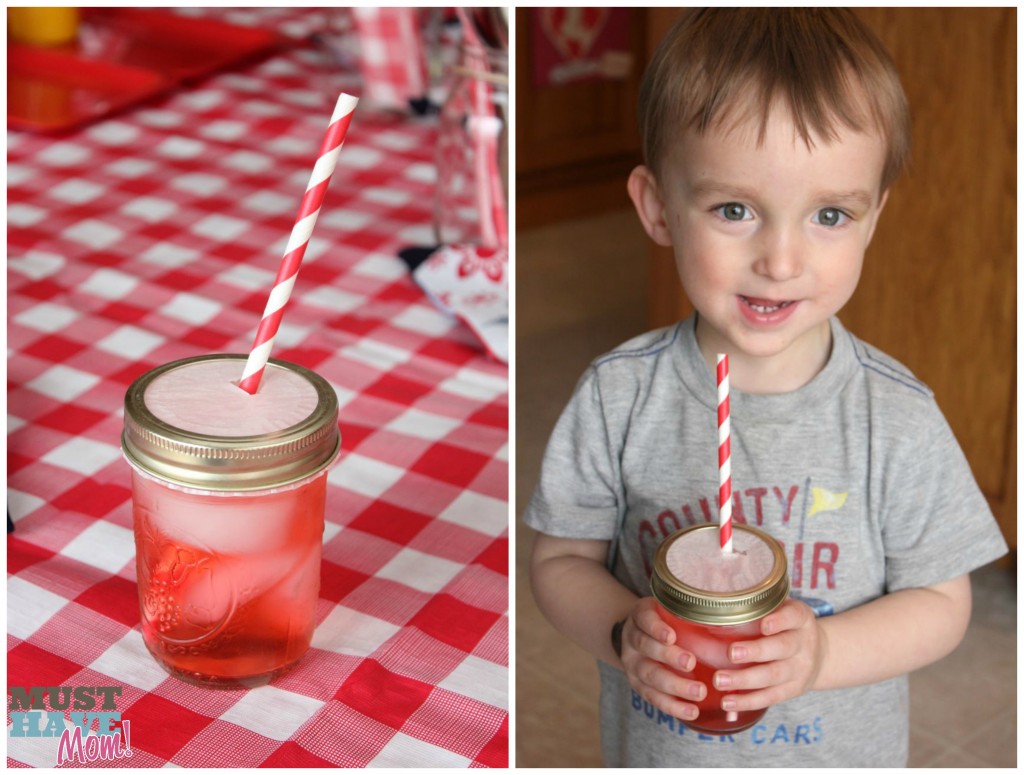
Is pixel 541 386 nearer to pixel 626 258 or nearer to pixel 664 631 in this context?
pixel 626 258

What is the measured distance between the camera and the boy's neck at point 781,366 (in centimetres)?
92

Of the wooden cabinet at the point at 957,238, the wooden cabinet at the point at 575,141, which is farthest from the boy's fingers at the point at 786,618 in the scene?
the wooden cabinet at the point at 575,141

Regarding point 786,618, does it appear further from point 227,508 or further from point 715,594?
point 227,508

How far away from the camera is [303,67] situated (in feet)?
6.39

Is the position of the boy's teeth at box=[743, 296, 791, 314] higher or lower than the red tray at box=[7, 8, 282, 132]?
higher

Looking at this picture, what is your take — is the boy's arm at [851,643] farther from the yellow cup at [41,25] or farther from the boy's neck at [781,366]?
the yellow cup at [41,25]

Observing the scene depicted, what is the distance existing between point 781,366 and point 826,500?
0.33 feet

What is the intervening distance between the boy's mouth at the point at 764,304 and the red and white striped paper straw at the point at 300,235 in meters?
0.29

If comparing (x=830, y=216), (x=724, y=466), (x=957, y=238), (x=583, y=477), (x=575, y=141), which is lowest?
(x=575, y=141)

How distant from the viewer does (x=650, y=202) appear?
909 mm

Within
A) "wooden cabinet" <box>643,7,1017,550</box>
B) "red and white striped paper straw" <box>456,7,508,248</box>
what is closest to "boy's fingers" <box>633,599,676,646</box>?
"red and white striped paper straw" <box>456,7,508,248</box>

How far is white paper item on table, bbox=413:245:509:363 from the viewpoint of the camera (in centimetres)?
121

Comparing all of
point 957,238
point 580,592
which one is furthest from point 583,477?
point 957,238

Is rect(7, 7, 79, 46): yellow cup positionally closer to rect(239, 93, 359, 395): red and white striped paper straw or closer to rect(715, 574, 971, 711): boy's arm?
rect(239, 93, 359, 395): red and white striped paper straw
